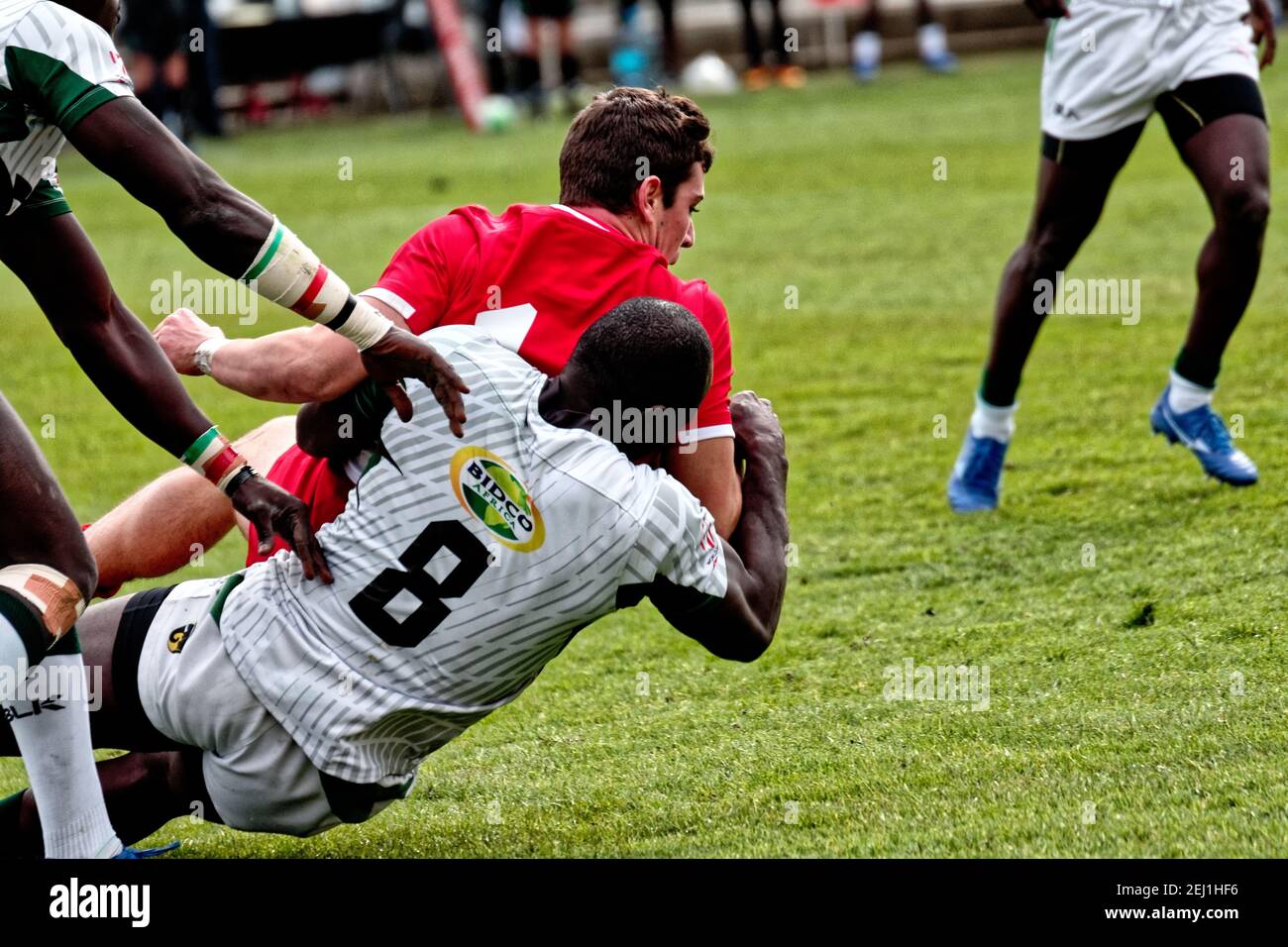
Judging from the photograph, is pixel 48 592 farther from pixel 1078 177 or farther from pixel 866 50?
pixel 866 50

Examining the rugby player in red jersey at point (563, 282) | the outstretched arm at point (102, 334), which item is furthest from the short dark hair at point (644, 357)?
the outstretched arm at point (102, 334)

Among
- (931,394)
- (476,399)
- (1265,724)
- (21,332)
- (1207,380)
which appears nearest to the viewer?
(476,399)

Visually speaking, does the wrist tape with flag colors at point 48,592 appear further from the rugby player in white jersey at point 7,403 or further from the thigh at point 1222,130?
the thigh at point 1222,130

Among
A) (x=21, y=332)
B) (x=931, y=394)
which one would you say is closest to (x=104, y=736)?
(x=931, y=394)

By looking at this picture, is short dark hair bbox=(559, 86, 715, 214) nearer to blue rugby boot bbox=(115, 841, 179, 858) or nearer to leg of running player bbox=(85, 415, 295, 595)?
leg of running player bbox=(85, 415, 295, 595)

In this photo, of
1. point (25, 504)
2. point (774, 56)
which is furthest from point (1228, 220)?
point (774, 56)

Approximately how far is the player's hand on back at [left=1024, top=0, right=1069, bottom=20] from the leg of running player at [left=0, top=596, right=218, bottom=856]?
150 inches

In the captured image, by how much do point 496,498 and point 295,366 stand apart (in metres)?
0.60

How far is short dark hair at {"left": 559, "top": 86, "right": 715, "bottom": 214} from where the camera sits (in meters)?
3.91

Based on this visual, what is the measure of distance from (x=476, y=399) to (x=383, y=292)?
1.81ft

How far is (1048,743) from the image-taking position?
415 centimetres

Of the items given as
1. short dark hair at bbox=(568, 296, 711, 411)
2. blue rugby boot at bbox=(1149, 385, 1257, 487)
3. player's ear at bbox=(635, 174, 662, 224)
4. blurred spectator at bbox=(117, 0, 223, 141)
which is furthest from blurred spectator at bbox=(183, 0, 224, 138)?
short dark hair at bbox=(568, 296, 711, 411)

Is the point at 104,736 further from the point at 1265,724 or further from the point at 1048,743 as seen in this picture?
the point at 1265,724

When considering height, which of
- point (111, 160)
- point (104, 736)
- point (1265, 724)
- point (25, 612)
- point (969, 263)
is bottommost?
point (969, 263)
